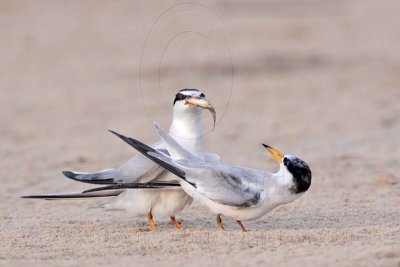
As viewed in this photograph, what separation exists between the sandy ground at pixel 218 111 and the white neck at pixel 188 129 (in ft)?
1.94

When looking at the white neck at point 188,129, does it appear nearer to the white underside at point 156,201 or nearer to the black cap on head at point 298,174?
the white underside at point 156,201

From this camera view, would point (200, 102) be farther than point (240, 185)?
Yes

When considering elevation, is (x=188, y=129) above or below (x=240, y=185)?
above

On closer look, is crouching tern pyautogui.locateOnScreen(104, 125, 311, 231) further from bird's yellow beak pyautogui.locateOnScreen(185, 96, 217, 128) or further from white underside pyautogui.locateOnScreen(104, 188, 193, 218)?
bird's yellow beak pyautogui.locateOnScreen(185, 96, 217, 128)

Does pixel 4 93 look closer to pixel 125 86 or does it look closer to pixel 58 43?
pixel 125 86

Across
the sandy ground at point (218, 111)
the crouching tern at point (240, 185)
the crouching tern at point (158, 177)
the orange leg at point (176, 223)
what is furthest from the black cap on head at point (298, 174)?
the orange leg at point (176, 223)

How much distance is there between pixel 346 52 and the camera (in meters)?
16.8

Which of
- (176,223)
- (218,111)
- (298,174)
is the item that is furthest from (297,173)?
(218,111)

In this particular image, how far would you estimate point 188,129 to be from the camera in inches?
265

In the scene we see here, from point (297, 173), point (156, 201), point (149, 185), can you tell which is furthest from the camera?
point (156, 201)

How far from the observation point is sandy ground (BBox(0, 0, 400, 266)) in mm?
5918

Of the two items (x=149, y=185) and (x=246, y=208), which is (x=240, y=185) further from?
(x=149, y=185)

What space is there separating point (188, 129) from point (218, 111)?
5803mm

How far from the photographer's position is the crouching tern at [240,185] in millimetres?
6117
